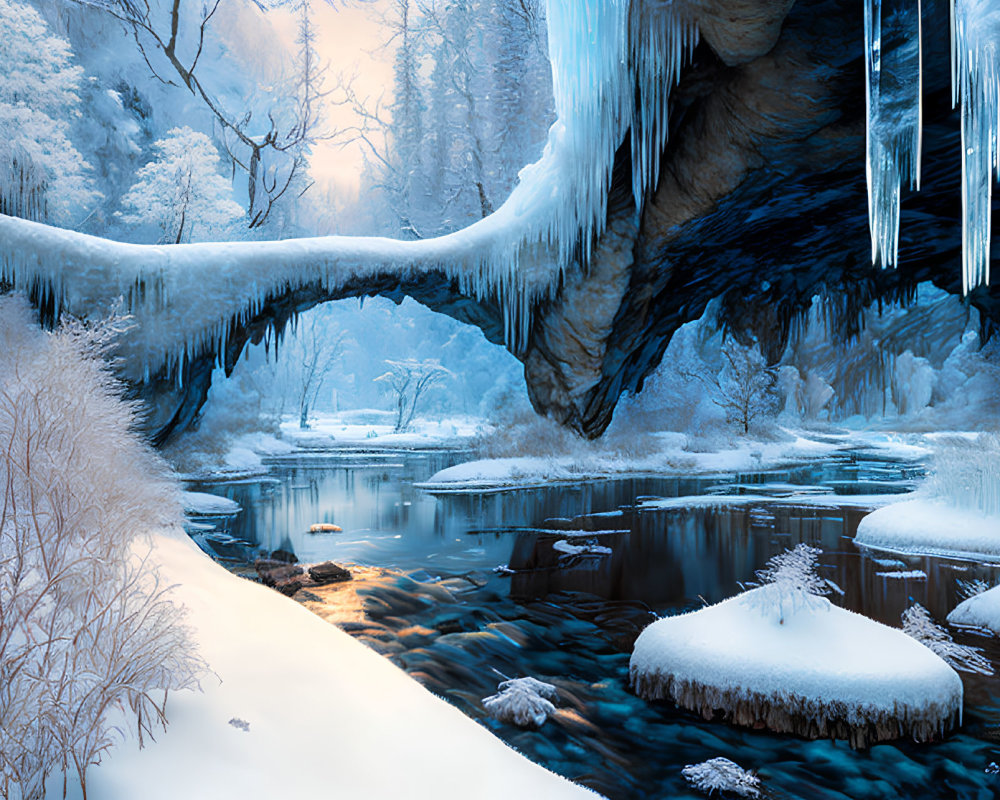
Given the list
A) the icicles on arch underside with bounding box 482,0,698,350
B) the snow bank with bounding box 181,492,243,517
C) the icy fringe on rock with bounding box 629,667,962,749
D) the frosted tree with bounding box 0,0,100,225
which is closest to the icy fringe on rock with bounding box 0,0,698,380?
the icicles on arch underside with bounding box 482,0,698,350

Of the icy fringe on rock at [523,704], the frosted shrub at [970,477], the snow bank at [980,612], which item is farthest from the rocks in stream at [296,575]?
Answer: the frosted shrub at [970,477]

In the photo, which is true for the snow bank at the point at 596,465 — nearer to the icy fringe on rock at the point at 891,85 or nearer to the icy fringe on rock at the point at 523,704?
the icy fringe on rock at the point at 891,85

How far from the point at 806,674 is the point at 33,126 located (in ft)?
75.1

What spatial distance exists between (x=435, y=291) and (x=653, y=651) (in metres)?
11.9

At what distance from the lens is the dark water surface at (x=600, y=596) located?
341 centimetres

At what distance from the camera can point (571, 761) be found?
136 inches

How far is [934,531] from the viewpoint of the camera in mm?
8133

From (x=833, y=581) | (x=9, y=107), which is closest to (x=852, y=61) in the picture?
(x=833, y=581)

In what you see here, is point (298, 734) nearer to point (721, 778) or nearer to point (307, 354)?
point (721, 778)

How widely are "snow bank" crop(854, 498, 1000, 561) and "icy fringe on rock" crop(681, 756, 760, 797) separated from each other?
5974 millimetres

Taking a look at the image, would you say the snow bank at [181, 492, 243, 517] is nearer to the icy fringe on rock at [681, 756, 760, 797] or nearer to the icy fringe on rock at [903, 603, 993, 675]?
the icy fringe on rock at [681, 756, 760, 797]

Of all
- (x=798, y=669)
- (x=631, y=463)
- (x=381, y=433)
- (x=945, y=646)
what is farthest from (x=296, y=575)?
(x=381, y=433)

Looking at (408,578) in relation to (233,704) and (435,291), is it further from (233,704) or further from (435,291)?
(435,291)

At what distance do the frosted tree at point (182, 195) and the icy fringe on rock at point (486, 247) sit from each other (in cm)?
998
